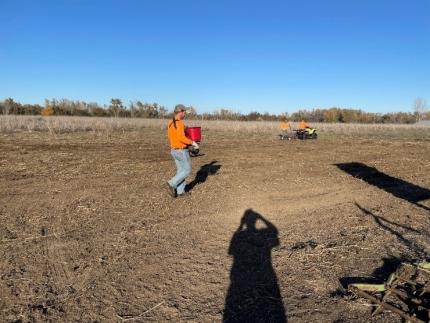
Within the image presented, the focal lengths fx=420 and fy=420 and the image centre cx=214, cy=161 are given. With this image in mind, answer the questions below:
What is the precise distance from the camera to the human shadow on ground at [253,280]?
388 centimetres

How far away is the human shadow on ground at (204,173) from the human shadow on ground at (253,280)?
378 cm

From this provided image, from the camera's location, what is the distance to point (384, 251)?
544 centimetres

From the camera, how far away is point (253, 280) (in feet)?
15.0

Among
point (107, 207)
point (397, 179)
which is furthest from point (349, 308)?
point (397, 179)

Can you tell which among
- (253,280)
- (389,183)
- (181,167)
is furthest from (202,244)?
(389,183)

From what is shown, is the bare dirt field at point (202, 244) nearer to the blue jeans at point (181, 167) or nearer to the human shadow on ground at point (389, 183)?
the human shadow on ground at point (389, 183)

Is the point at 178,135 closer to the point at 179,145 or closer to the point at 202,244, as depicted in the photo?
the point at 179,145

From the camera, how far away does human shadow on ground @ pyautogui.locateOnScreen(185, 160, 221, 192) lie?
1026 cm

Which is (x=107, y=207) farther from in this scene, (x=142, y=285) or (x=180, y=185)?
(x=142, y=285)

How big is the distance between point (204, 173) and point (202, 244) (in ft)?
20.9

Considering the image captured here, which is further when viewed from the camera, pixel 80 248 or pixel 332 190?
pixel 332 190

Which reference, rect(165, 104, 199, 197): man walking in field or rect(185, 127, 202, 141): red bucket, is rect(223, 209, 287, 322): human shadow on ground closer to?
rect(165, 104, 199, 197): man walking in field

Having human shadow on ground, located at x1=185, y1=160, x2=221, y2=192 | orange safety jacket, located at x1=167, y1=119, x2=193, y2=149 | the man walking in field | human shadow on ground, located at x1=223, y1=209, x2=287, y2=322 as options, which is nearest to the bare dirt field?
human shadow on ground, located at x1=223, y1=209, x2=287, y2=322

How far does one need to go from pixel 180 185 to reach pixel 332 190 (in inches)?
138
